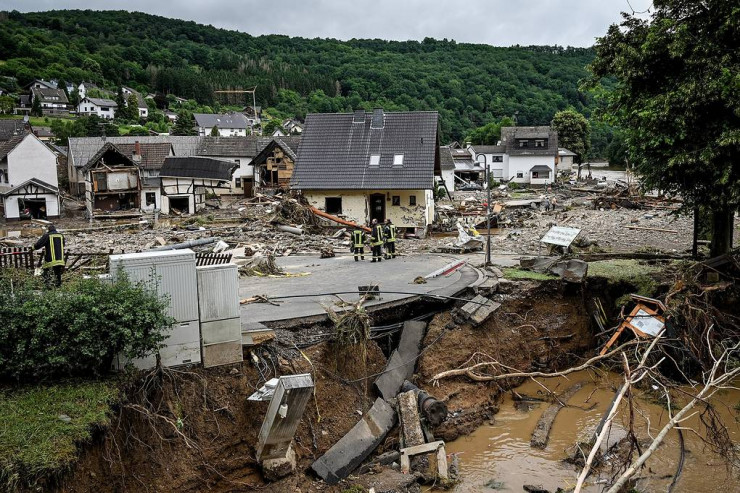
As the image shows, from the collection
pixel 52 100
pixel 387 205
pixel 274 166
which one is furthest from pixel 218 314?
pixel 52 100

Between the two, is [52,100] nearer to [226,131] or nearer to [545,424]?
[226,131]

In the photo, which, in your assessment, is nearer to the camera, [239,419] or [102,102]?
[239,419]

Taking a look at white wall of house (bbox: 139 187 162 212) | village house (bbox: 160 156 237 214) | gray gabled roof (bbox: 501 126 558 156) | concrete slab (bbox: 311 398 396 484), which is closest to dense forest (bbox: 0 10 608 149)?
gray gabled roof (bbox: 501 126 558 156)

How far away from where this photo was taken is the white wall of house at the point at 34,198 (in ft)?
152

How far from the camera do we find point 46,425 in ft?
26.7

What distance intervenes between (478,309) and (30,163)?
49.2m

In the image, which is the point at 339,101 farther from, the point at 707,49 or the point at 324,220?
the point at 707,49

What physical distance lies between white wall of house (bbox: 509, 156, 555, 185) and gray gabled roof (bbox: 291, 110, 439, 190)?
36513 millimetres

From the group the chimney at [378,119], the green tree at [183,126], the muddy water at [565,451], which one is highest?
the green tree at [183,126]

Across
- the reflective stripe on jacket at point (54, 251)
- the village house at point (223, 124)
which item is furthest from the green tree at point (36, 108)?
the reflective stripe on jacket at point (54, 251)

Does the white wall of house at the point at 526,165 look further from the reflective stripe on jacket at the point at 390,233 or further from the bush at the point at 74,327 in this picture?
the bush at the point at 74,327

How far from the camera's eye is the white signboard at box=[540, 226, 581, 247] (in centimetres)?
2058

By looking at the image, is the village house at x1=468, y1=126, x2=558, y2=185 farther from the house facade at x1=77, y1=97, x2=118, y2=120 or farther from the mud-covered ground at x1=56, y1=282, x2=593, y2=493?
the house facade at x1=77, y1=97, x2=118, y2=120

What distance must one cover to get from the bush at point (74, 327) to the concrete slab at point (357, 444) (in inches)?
139
